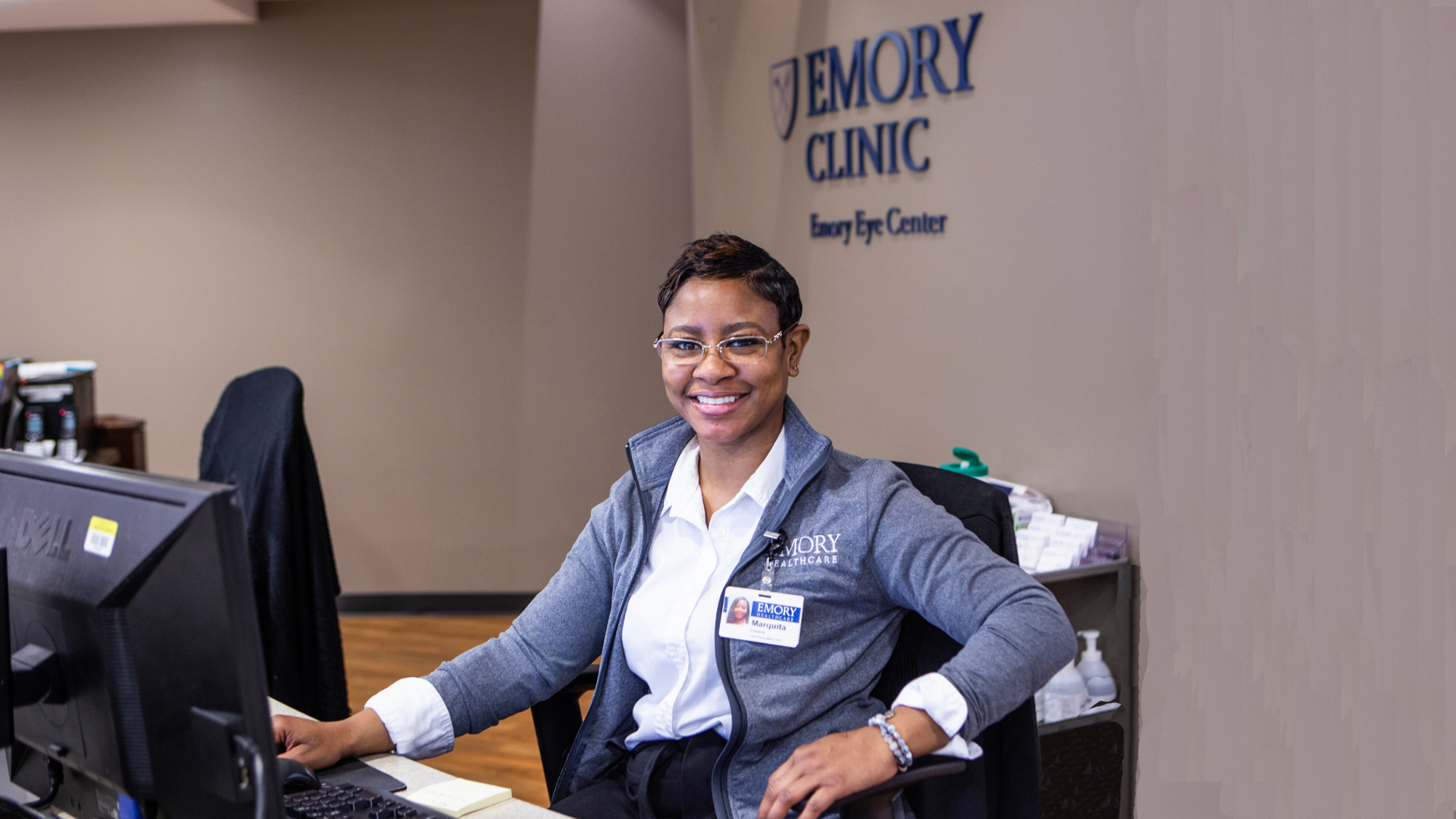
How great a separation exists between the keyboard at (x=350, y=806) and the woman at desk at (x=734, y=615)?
0.13 m

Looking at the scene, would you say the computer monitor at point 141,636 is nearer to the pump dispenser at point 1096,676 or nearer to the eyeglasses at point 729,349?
the eyeglasses at point 729,349

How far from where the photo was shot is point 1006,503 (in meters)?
1.75

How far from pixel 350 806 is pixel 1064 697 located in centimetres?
166

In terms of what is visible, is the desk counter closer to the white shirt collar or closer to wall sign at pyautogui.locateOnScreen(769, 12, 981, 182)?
the white shirt collar

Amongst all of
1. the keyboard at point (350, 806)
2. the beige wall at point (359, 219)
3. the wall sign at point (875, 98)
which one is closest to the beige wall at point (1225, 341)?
the wall sign at point (875, 98)

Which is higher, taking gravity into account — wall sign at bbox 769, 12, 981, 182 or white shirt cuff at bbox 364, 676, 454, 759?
wall sign at bbox 769, 12, 981, 182

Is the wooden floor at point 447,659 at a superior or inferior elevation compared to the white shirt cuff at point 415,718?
inferior

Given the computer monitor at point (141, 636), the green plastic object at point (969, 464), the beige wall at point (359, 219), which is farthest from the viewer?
the beige wall at point (359, 219)

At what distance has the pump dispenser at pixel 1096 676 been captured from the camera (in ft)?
8.39

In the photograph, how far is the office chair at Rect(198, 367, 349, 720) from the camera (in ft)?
9.73

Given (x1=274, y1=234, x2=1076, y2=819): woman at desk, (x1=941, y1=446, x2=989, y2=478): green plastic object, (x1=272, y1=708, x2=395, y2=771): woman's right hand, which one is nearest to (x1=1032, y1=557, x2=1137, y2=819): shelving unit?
(x1=941, y1=446, x2=989, y2=478): green plastic object

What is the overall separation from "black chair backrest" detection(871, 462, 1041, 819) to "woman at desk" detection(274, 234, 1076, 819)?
0.04 metres

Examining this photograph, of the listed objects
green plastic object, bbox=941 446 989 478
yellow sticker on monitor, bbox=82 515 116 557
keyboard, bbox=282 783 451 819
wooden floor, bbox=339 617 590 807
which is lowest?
wooden floor, bbox=339 617 590 807

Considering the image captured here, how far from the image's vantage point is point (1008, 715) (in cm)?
167
